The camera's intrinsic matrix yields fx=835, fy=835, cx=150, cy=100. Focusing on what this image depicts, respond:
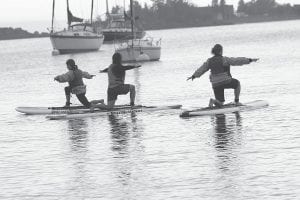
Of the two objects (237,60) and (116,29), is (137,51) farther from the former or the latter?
(116,29)

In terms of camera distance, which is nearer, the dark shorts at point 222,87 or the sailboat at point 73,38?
the dark shorts at point 222,87

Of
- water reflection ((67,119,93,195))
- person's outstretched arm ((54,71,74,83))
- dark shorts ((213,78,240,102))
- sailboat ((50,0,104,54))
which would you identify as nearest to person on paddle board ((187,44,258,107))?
dark shorts ((213,78,240,102))

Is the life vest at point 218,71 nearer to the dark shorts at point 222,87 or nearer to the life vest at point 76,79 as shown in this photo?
the dark shorts at point 222,87

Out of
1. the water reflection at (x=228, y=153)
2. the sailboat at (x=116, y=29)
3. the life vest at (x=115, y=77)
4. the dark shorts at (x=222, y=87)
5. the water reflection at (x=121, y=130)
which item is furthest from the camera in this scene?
the sailboat at (x=116, y=29)

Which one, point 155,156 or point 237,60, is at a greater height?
point 237,60

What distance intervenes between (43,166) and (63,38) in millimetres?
76074

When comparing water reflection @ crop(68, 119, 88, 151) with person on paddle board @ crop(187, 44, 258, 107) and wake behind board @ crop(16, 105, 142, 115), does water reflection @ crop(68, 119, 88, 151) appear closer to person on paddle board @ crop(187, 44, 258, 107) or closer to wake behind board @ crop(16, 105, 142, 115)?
wake behind board @ crop(16, 105, 142, 115)

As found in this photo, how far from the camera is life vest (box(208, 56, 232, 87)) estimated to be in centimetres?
2017

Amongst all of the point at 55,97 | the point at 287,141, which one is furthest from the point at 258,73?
the point at 287,141

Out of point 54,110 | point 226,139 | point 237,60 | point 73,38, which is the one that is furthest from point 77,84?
point 73,38

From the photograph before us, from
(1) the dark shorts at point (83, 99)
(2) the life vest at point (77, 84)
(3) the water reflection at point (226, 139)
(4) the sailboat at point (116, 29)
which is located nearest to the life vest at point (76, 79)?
(2) the life vest at point (77, 84)

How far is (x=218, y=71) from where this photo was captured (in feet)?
66.6

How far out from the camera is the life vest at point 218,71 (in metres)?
20.2

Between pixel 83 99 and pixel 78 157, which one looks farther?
pixel 83 99
